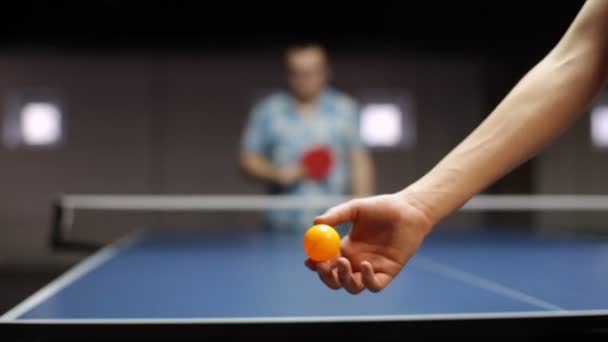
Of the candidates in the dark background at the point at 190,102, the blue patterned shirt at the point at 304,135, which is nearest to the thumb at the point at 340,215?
the blue patterned shirt at the point at 304,135

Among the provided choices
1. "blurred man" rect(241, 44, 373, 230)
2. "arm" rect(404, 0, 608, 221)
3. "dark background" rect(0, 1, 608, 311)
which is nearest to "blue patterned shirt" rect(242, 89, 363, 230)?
"blurred man" rect(241, 44, 373, 230)

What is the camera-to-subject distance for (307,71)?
3771mm

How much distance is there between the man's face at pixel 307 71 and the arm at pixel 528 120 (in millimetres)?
2717

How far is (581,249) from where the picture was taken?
123 inches

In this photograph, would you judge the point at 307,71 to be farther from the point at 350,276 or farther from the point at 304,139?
the point at 350,276

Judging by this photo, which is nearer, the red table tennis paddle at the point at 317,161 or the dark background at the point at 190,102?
the red table tennis paddle at the point at 317,161

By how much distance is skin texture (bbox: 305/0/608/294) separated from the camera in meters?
0.96

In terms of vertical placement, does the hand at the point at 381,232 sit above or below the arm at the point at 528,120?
below

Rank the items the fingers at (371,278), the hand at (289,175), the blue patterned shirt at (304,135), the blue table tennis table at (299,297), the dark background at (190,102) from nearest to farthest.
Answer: the fingers at (371,278) → the blue table tennis table at (299,297) → the hand at (289,175) → the blue patterned shirt at (304,135) → the dark background at (190,102)

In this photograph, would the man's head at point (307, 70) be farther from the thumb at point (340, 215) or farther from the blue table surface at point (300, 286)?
the thumb at point (340, 215)

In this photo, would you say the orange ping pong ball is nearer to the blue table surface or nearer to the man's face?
the blue table surface

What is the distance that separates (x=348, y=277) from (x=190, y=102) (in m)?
7.44

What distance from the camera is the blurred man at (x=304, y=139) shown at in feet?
12.5

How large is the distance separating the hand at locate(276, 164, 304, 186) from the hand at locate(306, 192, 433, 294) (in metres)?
2.75
